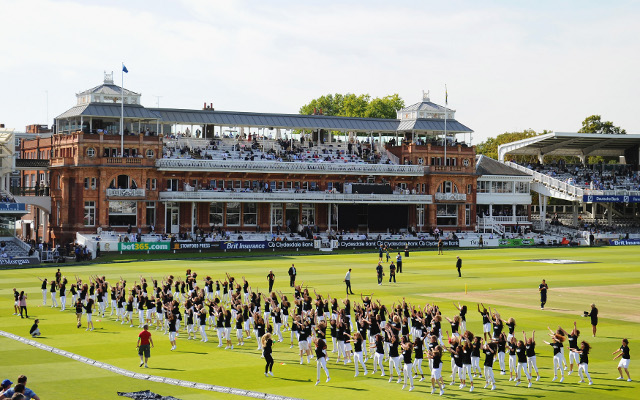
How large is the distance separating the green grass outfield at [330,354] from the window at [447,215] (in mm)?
30439

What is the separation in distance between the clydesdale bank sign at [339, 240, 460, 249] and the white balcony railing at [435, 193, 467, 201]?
10.2 m

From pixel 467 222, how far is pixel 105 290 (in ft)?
235

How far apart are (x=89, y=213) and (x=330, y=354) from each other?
58.8m

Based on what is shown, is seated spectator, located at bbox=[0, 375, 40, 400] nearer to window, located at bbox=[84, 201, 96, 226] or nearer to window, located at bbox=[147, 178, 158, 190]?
window, located at bbox=[84, 201, 96, 226]

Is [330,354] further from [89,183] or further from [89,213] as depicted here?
[89,183]

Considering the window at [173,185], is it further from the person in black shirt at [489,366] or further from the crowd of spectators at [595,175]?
the person in black shirt at [489,366]

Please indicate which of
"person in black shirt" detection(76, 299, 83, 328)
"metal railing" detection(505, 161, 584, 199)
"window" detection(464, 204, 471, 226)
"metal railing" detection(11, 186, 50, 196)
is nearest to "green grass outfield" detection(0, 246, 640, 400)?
"person in black shirt" detection(76, 299, 83, 328)

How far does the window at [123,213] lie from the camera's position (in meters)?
86.4

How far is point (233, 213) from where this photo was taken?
9294cm

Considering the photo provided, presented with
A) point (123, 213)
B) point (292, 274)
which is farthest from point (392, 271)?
point (123, 213)

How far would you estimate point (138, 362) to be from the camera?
29625 millimetres

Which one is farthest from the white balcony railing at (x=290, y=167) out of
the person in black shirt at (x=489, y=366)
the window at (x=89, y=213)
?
the person in black shirt at (x=489, y=366)

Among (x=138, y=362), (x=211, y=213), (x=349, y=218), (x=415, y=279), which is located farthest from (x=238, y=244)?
(x=138, y=362)

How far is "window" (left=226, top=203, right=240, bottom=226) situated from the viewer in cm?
9269
